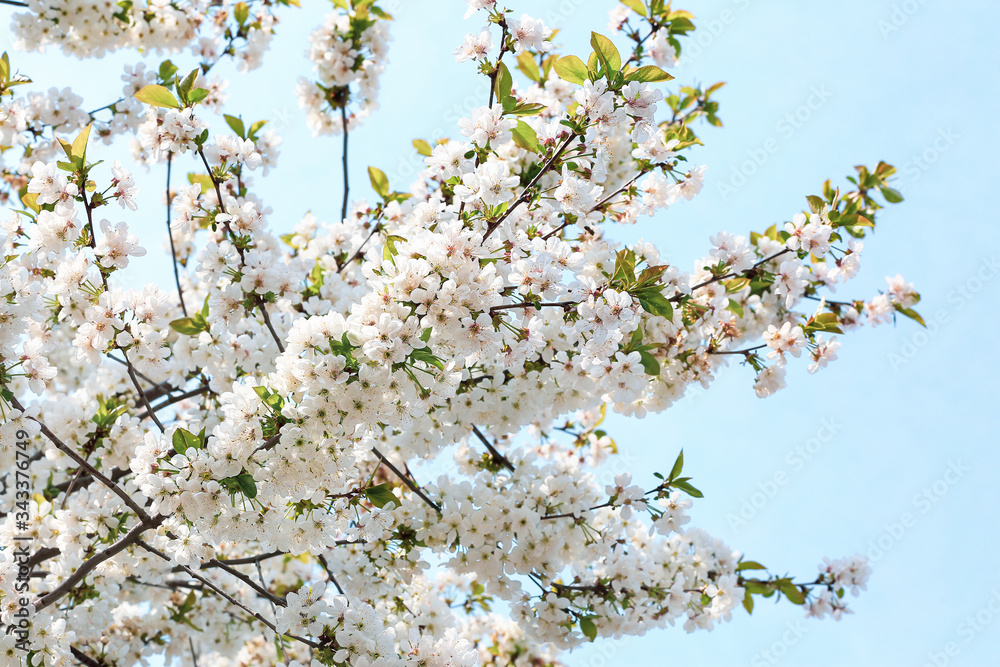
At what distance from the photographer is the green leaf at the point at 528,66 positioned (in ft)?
13.9

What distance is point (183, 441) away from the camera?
8.29 ft

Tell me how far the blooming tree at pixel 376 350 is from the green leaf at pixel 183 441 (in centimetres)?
1

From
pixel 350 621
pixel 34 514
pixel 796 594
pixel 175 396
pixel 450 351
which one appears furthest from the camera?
pixel 796 594

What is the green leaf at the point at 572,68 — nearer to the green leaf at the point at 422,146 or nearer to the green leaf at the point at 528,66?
the green leaf at the point at 422,146

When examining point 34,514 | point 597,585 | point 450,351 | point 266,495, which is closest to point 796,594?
point 597,585

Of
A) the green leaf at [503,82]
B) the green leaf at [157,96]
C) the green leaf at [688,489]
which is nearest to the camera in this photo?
the green leaf at [503,82]

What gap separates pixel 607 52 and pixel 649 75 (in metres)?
0.19

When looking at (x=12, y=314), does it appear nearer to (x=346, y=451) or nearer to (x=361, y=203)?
(x=346, y=451)

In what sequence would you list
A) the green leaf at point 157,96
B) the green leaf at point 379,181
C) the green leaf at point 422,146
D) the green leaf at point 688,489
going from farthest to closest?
the green leaf at point 379,181
the green leaf at point 422,146
the green leaf at point 688,489
the green leaf at point 157,96

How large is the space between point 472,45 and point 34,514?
3.27 metres

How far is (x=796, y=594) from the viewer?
185 inches

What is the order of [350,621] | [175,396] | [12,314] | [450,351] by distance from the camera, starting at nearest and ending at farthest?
[12,314], [450,351], [350,621], [175,396]

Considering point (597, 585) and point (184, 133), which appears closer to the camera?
point (184, 133)

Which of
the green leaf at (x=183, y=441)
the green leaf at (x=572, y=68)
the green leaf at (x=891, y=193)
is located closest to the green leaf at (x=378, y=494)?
the green leaf at (x=183, y=441)
